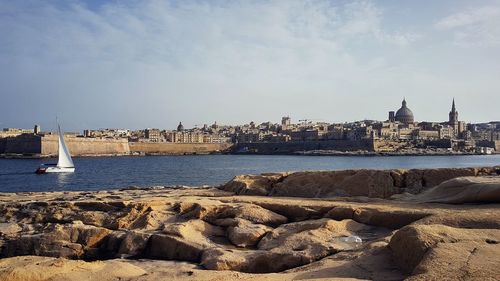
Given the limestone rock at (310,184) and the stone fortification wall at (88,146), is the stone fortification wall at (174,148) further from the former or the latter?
the limestone rock at (310,184)

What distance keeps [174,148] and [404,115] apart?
71.1 meters

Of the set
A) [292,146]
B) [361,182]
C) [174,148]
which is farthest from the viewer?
[292,146]

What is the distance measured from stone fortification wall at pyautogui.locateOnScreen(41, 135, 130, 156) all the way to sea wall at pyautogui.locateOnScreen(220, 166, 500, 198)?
249 feet

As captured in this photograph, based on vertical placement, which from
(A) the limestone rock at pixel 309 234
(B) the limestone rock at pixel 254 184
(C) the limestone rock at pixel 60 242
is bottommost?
(C) the limestone rock at pixel 60 242

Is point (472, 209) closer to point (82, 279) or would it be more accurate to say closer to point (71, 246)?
point (82, 279)

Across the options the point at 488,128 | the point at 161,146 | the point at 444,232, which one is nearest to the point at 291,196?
the point at 444,232

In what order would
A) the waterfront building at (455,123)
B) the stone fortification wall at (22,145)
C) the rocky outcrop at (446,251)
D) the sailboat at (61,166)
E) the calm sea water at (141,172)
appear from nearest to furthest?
the rocky outcrop at (446,251), the calm sea water at (141,172), the sailboat at (61,166), the stone fortification wall at (22,145), the waterfront building at (455,123)

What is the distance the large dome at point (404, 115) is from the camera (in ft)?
485

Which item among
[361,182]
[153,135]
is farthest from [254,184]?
[153,135]

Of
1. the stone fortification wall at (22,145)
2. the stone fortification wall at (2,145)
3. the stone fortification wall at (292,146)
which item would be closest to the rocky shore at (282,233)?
the stone fortification wall at (22,145)

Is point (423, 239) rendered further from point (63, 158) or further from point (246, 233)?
point (63, 158)

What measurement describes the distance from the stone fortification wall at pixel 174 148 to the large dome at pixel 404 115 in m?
56.7

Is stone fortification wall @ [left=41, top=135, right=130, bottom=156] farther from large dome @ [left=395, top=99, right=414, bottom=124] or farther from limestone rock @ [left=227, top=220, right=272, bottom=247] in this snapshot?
large dome @ [left=395, top=99, right=414, bottom=124]

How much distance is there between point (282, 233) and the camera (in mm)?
8305
